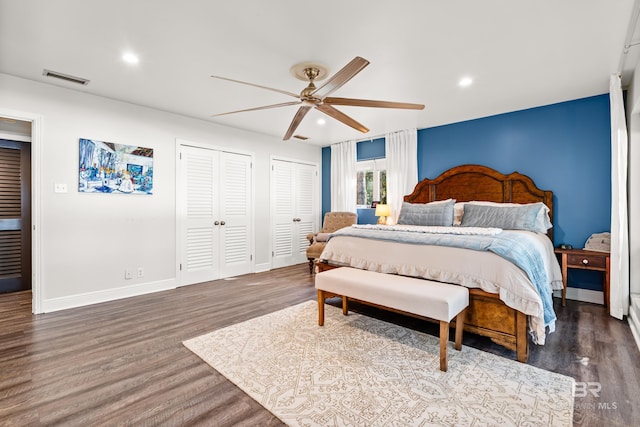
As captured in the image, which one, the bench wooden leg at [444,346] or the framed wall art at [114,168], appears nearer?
the bench wooden leg at [444,346]

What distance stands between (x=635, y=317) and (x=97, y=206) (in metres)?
5.75

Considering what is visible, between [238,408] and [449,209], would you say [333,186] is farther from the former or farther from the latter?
[238,408]

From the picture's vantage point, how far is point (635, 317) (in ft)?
8.96

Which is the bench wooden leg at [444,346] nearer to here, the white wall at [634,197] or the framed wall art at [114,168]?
the white wall at [634,197]

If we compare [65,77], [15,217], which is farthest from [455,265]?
[15,217]

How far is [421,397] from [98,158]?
13.7ft

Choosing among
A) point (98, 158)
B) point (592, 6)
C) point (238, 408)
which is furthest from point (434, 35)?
point (98, 158)

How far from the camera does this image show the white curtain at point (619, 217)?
3.03 meters

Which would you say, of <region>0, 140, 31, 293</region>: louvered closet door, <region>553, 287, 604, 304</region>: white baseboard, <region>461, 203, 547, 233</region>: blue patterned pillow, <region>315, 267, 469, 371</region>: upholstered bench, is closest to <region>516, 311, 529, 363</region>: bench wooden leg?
<region>315, 267, 469, 371</region>: upholstered bench

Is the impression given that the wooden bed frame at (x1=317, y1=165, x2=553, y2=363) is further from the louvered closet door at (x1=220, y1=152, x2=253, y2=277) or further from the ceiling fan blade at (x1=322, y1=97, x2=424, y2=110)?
the louvered closet door at (x1=220, y1=152, x2=253, y2=277)

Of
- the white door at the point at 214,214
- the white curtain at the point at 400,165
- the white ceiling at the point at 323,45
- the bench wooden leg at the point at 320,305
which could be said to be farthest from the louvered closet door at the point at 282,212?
the bench wooden leg at the point at 320,305

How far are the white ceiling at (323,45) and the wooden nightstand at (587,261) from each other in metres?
→ 1.88

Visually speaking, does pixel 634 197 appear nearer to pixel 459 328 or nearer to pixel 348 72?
pixel 459 328

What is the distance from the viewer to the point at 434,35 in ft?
7.91
